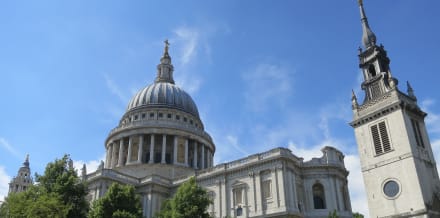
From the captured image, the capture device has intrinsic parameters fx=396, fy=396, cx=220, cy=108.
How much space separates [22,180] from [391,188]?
90374 millimetres

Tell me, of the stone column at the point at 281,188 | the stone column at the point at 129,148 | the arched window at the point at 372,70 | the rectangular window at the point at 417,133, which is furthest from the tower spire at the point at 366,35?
the stone column at the point at 129,148

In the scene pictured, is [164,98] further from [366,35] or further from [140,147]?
[366,35]

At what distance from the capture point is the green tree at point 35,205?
90.4 ft

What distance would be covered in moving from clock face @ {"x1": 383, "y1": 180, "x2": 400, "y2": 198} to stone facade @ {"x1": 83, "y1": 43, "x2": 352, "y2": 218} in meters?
5.92

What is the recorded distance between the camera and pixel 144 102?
7388cm

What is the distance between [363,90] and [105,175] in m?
35.4

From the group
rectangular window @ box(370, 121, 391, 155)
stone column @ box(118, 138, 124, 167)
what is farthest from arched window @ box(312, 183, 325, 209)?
stone column @ box(118, 138, 124, 167)

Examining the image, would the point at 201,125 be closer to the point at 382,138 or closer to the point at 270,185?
the point at 270,185

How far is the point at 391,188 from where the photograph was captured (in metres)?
42.5

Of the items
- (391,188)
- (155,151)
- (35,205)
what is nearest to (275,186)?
(391,188)

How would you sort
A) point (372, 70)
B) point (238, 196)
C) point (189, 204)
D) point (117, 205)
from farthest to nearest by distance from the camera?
point (372, 70) → point (238, 196) → point (117, 205) → point (189, 204)

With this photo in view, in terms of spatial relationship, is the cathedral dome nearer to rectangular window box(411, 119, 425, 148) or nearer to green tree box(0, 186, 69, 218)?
rectangular window box(411, 119, 425, 148)

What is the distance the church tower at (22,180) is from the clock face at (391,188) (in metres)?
83.3

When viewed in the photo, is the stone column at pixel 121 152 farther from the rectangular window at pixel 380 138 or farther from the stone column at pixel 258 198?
the rectangular window at pixel 380 138
